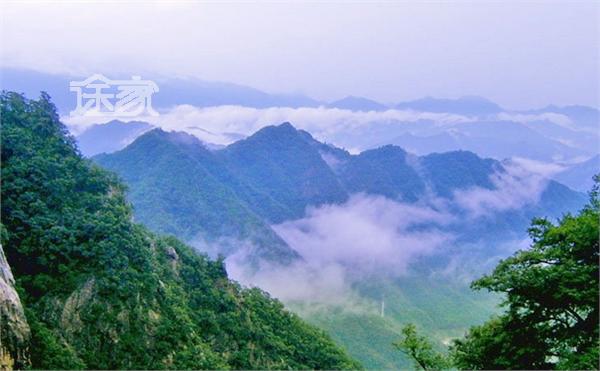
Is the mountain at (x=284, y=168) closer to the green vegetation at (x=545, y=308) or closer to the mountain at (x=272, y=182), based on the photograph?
the mountain at (x=272, y=182)

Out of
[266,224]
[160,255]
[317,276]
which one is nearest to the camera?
[160,255]

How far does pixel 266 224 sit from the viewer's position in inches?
1410

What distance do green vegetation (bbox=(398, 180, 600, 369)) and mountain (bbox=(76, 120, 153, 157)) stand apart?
21488 mm

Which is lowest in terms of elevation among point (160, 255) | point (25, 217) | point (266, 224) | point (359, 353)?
point (359, 353)

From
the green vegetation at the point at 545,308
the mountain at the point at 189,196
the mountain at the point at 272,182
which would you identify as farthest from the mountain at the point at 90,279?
the mountain at the point at 189,196

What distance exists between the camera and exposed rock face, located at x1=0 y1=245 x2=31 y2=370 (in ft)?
21.2

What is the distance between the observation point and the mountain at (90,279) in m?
9.48

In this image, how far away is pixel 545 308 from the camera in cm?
526

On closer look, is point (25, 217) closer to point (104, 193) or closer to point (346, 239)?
point (104, 193)

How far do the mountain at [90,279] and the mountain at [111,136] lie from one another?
1261cm

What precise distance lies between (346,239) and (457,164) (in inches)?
464

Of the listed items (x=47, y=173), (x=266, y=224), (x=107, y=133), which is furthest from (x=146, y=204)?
(x=47, y=173)

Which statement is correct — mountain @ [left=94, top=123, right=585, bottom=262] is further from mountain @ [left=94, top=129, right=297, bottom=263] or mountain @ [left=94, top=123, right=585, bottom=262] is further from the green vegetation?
the green vegetation

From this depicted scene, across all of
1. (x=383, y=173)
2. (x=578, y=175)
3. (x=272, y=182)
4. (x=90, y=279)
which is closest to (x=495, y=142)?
(x=578, y=175)
